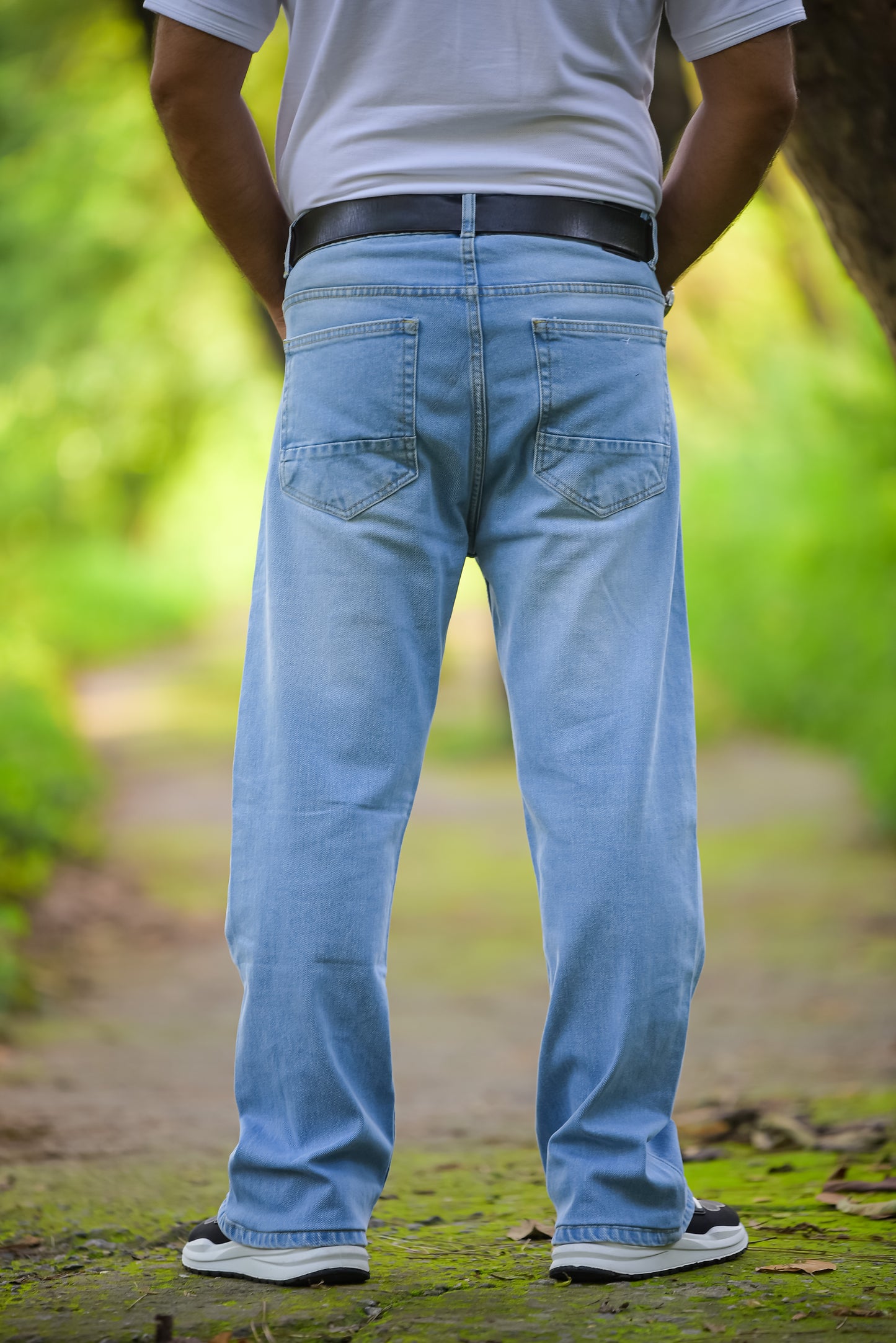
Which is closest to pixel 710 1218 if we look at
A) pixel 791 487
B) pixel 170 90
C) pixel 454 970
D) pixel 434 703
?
pixel 434 703

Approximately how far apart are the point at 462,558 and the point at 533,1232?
1.02 metres

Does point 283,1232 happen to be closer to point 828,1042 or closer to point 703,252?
point 703,252

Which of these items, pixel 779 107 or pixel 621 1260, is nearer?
pixel 621 1260

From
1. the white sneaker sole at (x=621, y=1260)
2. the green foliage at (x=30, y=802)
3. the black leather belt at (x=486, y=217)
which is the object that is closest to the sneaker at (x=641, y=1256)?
the white sneaker sole at (x=621, y=1260)

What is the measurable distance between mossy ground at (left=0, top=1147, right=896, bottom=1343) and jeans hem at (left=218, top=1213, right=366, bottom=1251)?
2.0 inches

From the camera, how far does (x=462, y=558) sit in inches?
73.5

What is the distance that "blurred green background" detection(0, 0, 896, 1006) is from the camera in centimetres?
732

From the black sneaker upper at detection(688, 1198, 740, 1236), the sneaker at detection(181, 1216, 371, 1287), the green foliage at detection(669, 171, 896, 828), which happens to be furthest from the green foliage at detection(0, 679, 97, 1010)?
the green foliage at detection(669, 171, 896, 828)

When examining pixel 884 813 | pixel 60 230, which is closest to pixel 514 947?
pixel 884 813

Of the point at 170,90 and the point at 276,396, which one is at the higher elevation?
Answer: the point at 276,396

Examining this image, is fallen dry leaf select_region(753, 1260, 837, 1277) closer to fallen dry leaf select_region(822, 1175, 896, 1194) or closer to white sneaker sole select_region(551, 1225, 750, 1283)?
white sneaker sole select_region(551, 1225, 750, 1283)

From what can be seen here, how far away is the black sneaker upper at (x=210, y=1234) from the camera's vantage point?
184 cm

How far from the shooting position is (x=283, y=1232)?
1755mm

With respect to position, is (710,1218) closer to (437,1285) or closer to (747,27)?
(437,1285)
